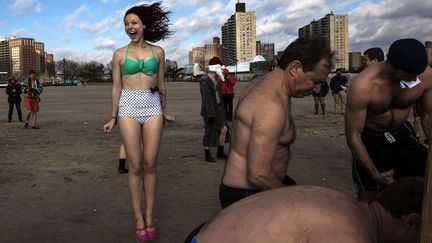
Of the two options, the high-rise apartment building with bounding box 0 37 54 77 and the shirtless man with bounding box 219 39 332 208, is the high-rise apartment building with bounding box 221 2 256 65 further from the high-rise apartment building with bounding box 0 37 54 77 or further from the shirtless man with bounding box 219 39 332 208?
the shirtless man with bounding box 219 39 332 208

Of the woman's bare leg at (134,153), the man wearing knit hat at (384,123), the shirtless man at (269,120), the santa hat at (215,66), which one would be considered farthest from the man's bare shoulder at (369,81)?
the santa hat at (215,66)

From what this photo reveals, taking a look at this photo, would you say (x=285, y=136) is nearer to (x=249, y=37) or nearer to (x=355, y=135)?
(x=355, y=135)

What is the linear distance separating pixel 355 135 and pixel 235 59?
90472 millimetres

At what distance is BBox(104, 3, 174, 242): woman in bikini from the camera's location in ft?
14.5

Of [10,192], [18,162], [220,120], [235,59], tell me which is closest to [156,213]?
[10,192]

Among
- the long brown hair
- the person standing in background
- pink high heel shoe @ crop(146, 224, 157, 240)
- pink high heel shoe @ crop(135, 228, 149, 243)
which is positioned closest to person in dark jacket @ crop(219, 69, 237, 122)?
the person standing in background

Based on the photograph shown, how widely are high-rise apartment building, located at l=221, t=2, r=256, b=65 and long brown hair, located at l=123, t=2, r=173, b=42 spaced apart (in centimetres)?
7461

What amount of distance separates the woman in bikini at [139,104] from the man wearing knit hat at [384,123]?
1667 mm

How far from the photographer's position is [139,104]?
14.5 ft

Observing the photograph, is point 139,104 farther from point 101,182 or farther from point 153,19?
point 101,182

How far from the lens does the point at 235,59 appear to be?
93.6m

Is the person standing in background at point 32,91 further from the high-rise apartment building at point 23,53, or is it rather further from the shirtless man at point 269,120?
the high-rise apartment building at point 23,53

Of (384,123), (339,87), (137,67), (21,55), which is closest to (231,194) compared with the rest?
(384,123)

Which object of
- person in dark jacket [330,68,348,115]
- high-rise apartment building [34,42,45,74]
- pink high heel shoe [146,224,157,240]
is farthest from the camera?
high-rise apartment building [34,42,45,74]
